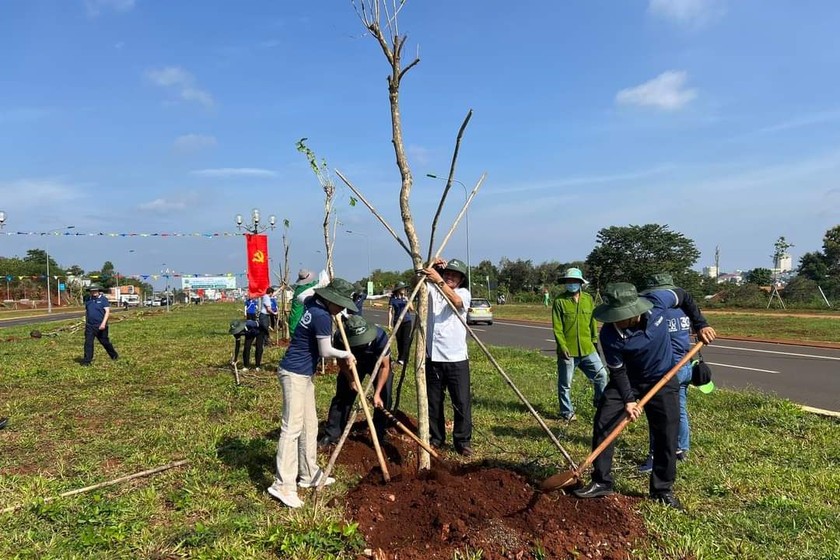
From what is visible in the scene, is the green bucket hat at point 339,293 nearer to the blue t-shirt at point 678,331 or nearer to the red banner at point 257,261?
the blue t-shirt at point 678,331

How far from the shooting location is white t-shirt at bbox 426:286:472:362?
5027mm

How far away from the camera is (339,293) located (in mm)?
4168

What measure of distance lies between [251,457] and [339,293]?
203 cm

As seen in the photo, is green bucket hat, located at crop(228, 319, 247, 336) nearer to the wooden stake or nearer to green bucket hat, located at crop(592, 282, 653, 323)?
the wooden stake

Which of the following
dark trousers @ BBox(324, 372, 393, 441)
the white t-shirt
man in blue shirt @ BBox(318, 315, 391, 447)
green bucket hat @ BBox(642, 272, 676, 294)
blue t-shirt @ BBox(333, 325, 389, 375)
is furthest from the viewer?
blue t-shirt @ BBox(333, 325, 389, 375)

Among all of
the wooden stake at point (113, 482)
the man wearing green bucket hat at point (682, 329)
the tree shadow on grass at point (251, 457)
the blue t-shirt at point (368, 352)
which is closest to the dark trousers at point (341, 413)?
the blue t-shirt at point (368, 352)

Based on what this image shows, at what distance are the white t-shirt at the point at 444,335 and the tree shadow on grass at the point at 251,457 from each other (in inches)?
67.3

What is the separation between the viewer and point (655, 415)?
13.2 feet

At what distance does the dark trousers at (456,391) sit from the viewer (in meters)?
5.05

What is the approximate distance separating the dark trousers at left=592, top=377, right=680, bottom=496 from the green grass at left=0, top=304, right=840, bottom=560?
239 millimetres

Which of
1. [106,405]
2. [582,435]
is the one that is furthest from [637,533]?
[106,405]

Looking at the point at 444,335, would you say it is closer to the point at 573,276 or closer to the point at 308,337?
the point at 308,337

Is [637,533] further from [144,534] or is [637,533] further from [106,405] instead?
[106,405]

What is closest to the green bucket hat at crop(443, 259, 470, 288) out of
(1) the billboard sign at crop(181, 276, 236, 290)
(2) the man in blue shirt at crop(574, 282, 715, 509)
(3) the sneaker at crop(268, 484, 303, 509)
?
(2) the man in blue shirt at crop(574, 282, 715, 509)
